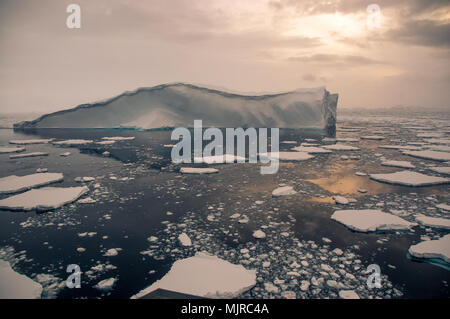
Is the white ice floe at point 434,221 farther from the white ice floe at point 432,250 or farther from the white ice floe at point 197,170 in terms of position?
the white ice floe at point 197,170

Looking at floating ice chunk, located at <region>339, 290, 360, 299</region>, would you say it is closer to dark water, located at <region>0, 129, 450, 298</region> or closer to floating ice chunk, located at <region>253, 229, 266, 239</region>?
dark water, located at <region>0, 129, 450, 298</region>

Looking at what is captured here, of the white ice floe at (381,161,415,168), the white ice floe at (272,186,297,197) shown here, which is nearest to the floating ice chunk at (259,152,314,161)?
the white ice floe at (381,161,415,168)

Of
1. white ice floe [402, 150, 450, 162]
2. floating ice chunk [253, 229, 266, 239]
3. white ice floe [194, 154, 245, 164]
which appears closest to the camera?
floating ice chunk [253, 229, 266, 239]

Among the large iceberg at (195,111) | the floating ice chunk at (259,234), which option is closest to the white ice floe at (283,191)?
the floating ice chunk at (259,234)

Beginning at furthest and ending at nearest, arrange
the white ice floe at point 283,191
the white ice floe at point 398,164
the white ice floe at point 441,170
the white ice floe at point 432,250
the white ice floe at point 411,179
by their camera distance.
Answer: the white ice floe at point 398,164 → the white ice floe at point 441,170 → the white ice floe at point 411,179 → the white ice floe at point 283,191 → the white ice floe at point 432,250

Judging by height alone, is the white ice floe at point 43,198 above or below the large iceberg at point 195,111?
below
